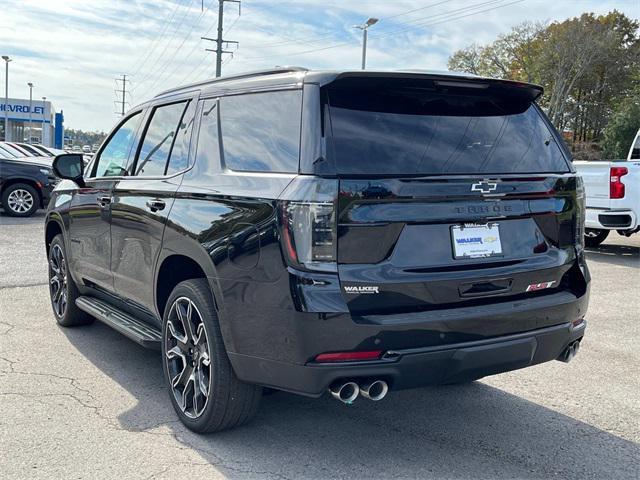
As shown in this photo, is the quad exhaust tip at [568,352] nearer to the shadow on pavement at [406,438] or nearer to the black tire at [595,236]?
the shadow on pavement at [406,438]

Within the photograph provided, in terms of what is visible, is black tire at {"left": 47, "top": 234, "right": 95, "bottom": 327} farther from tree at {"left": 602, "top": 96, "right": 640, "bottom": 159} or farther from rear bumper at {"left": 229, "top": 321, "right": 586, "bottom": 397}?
tree at {"left": 602, "top": 96, "right": 640, "bottom": 159}

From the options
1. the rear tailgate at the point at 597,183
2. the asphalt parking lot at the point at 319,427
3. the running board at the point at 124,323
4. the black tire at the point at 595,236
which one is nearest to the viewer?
the asphalt parking lot at the point at 319,427

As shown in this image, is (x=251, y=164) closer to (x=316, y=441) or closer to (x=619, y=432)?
(x=316, y=441)

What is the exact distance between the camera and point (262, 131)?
3299 millimetres

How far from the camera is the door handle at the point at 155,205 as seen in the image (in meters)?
3.87

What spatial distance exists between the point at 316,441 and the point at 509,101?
211cm

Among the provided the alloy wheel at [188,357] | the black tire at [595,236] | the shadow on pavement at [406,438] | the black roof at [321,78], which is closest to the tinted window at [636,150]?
the black tire at [595,236]

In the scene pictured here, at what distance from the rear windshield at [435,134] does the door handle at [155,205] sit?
1.36 m

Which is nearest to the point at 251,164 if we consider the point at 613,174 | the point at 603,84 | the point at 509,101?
the point at 509,101

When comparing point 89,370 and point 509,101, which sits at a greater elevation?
point 509,101

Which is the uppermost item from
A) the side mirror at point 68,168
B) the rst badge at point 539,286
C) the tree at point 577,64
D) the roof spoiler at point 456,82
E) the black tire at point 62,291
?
the tree at point 577,64

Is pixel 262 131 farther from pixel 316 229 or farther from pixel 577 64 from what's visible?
pixel 577 64

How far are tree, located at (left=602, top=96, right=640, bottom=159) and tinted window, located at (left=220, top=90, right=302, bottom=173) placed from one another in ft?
159

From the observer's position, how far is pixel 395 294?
289 cm
